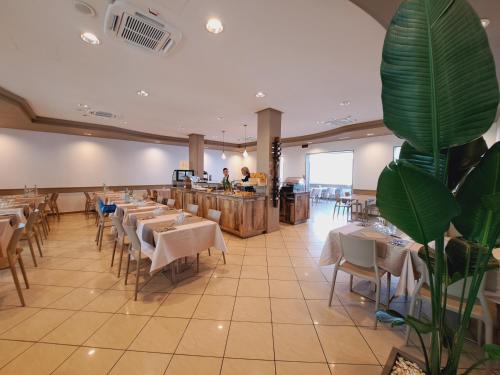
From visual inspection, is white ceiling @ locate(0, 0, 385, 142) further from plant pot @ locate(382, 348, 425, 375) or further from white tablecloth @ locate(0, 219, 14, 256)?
plant pot @ locate(382, 348, 425, 375)

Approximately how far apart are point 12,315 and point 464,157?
4134mm

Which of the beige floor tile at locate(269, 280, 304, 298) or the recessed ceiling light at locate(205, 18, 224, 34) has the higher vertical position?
the recessed ceiling light at locate(205, 18, 224, 34)

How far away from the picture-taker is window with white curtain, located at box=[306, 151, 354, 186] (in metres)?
10.2

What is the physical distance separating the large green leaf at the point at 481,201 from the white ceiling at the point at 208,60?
1981mm

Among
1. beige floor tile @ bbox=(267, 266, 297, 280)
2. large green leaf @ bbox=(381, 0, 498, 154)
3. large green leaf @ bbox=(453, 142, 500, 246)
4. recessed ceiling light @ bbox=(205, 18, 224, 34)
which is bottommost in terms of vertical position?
beige floor tile @ bbox=(267, 266, 297, 280)

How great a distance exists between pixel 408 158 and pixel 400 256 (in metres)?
1.55

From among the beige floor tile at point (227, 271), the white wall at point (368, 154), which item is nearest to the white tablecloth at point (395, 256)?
the beige floor tile at point (227, 271)

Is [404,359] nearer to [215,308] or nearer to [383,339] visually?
[383,339]

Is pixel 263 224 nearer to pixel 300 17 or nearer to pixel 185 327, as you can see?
pixel 185 327

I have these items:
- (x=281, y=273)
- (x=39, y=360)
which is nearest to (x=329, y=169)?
(x=281, y=273)

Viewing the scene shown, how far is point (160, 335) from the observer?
1910 millimetres

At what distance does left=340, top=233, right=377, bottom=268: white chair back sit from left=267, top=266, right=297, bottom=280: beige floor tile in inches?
40.6

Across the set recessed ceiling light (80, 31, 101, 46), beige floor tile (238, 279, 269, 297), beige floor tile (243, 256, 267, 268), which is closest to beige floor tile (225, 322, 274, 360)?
beige floor tile (238, 279, 269, 297)

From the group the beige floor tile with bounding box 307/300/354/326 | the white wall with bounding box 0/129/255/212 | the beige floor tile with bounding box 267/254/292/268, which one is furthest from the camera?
the white wall with bounding box 0/129/255/212
